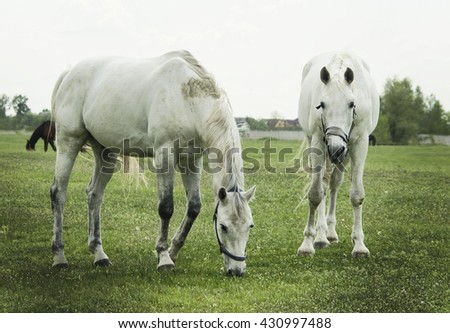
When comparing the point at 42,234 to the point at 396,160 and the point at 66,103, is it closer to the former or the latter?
the point at 66,103

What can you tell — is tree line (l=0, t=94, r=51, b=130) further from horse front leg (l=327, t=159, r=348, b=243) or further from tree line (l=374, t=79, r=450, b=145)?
tree line (l=374, t=79, r=450, b=145)

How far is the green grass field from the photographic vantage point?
7043 millimetres

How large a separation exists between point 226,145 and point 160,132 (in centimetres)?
108

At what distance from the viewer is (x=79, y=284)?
7.73 metres

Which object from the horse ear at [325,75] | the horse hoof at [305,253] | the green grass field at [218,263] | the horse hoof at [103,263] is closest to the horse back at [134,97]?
the green grass field at [218,263]

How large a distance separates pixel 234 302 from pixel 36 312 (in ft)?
7.24

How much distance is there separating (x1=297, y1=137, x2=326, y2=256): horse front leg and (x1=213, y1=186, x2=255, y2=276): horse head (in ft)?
7.03

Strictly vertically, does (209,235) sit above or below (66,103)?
below

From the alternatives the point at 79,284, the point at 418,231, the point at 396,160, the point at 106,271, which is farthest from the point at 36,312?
the point at 396,160

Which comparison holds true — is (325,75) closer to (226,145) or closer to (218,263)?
(226,145)

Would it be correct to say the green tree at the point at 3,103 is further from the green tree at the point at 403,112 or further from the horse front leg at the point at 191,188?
the green tree at the point at 403,112

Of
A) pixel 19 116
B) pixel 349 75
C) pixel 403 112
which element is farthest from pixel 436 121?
pixel 349 75

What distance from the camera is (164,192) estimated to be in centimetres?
808
